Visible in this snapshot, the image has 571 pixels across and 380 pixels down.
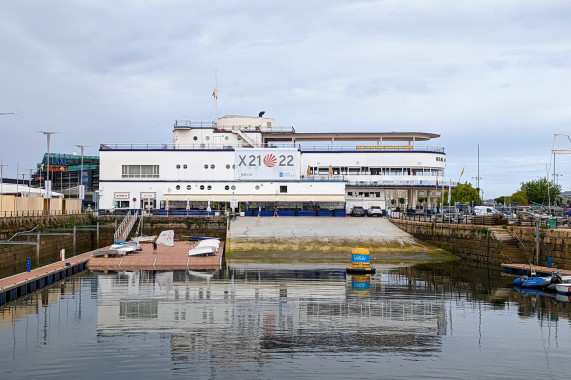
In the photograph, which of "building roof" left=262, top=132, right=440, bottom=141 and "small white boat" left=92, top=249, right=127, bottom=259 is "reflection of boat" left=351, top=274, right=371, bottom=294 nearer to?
"small white boat" left=92, top=249, right=127, bottom=259

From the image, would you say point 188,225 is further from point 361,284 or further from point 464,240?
point 361,284

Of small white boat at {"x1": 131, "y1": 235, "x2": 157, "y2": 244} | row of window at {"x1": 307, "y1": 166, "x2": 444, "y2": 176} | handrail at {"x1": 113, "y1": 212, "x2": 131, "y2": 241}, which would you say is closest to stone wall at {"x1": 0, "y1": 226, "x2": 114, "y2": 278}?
handrail at {"x1": 113, "y1": 212, "x2": 131, "y2": 241}

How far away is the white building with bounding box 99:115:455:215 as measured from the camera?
7344 cm

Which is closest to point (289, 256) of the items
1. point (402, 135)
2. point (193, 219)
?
point (193, 219)

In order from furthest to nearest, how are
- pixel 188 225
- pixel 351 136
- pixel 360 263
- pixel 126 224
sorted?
1. pixel 351 136
2. pixel 188 225
3. pixel 126 224
4. pixel 360 263

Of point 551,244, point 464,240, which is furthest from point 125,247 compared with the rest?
point 551,244

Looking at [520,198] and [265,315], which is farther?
[520,198]

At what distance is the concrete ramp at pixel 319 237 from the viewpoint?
54.9 metres

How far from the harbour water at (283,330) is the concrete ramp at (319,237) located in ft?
47.8

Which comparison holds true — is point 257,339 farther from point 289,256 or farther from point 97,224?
point 97,224

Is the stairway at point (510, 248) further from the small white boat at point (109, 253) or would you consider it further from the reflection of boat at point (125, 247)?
the small white boat at point (109, 253)

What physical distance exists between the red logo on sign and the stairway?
32.0 metres

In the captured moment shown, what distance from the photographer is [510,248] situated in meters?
48.9

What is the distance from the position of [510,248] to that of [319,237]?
55.6 ft
